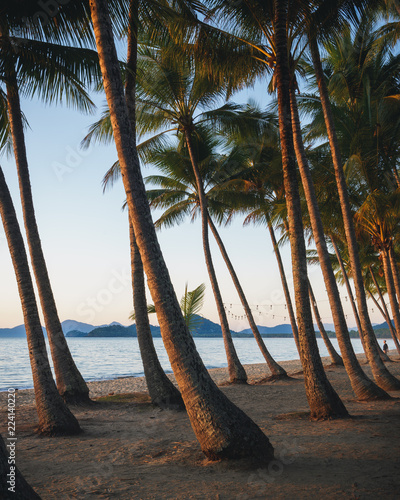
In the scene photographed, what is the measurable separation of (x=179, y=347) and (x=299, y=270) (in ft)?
10.5

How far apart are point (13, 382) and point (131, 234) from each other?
18938 mm

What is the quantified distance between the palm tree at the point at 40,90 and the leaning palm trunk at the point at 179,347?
11.6 ft

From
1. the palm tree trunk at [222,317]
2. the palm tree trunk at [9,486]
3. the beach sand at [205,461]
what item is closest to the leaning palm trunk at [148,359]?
the beach sand at [205,461]

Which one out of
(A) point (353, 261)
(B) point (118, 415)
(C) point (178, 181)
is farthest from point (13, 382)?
(A) point (353, 261)

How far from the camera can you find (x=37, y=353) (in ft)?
21.4

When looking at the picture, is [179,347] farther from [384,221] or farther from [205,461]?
[384,221]

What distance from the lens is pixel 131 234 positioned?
384 inches

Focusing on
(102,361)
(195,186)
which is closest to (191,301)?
(195,186)

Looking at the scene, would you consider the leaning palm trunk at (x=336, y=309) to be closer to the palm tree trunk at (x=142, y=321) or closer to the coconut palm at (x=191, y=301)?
the palm tree trunk at (x=142, y=321)

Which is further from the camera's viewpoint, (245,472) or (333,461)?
(333,461)

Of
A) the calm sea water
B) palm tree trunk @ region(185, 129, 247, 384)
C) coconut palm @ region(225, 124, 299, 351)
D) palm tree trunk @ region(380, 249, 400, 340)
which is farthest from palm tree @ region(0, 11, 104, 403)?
the calm sea water

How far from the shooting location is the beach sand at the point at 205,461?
12.6 ft

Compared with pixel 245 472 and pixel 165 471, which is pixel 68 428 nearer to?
pixel 165 471

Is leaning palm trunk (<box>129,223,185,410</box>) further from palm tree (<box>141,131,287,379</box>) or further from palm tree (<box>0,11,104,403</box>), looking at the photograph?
palm tree (<box>141,131,287,379</box>)
